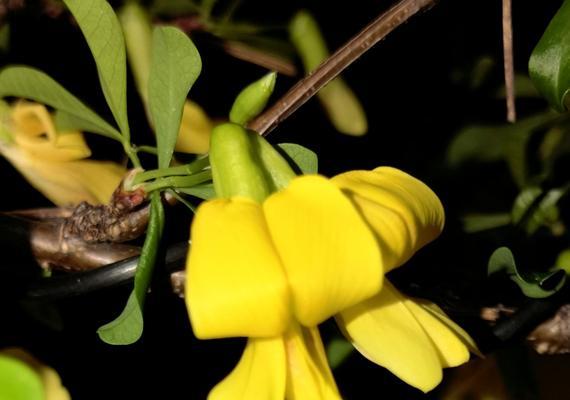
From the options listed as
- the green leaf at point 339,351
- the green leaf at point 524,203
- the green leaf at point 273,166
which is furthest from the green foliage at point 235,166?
the green leaf at point 524,203

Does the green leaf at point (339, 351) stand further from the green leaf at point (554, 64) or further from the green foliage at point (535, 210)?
the green leaf at point (554, 64)

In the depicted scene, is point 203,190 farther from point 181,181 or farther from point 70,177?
point 70,177

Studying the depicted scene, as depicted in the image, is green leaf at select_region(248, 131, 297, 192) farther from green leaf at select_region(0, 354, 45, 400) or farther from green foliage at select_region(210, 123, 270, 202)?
green leaf at select_region(0, 354, 45, 400)

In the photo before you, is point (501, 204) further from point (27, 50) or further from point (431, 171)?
point (27, 50)

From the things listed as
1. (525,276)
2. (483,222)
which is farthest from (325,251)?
(483,222)

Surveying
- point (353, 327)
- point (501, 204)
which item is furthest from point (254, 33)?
point (353, 327)

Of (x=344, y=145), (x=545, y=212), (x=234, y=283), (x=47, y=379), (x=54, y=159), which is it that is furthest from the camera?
(x=344, y=145)
